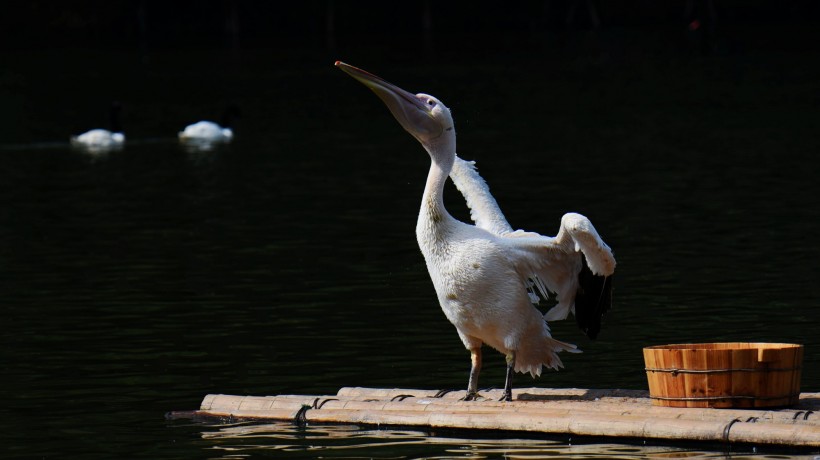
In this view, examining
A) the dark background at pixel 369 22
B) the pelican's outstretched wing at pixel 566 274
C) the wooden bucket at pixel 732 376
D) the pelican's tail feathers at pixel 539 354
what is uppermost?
the pelican's outstretched wing at pixel 566 274

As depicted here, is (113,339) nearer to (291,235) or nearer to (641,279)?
(641,279)

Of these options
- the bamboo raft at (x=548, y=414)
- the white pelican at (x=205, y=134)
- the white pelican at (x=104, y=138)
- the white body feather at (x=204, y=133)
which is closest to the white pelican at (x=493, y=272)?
the bamboo raft at (x=548, y=414)

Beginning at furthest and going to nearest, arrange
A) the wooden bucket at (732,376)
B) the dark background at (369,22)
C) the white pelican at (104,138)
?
the dark background at (369,22)
the white pelican at (104,138)
the wooden bucket at (732,376)

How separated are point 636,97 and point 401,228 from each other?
2605cm

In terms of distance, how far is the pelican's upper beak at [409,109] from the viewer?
11.9 meters

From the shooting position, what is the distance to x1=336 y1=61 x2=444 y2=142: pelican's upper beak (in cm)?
1188

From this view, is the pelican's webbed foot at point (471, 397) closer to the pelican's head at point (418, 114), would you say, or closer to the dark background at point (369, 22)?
the pelican's head at point (418, 114)

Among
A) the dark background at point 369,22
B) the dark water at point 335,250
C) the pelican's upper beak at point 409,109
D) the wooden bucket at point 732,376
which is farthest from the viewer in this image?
the dark background at point 369,22

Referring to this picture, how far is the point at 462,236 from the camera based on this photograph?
11750mm

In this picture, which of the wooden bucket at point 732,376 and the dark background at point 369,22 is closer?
the wooden bucket at point 732,376

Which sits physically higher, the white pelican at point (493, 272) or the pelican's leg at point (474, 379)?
the white pelican at point (493, 272)

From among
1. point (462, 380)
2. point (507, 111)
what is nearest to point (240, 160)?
point (507, 111)

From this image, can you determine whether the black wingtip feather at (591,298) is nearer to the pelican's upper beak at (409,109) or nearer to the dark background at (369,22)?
the pelican's upper beak at (409,109)

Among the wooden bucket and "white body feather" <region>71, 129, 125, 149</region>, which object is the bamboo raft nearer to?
the wooden bucket
